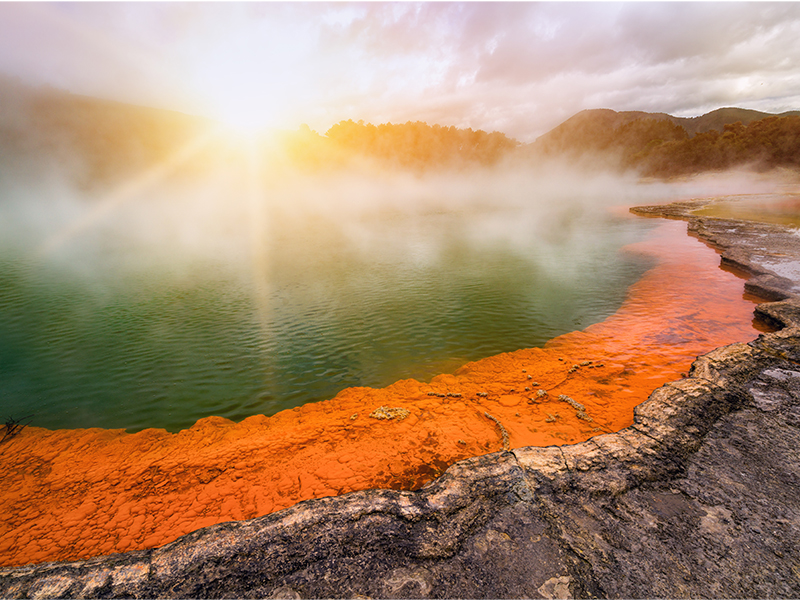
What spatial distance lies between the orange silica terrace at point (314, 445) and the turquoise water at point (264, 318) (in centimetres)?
85

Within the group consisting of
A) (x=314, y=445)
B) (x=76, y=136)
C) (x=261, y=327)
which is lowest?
(x=261, y=327)

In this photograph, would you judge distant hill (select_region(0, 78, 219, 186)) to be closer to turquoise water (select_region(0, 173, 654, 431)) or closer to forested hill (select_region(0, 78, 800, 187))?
forested hill (select_region(0, 78, 800, 187))

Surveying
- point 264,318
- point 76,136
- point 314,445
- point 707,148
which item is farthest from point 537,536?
point 76,136

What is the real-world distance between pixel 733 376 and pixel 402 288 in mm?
12419

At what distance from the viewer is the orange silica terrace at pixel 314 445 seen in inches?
205

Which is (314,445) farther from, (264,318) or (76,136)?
(76,136)

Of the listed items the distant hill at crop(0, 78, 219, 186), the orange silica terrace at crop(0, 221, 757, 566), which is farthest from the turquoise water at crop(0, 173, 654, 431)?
the distant hill at crop(0, 78, 219, 186)

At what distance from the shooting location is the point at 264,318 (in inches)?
537

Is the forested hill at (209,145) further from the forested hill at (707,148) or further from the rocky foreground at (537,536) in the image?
the rocky foreground at (537,536)

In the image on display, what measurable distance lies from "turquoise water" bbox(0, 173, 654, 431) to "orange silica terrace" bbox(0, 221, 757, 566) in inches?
33.3

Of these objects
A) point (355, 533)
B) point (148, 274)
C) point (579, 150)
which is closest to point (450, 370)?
point (355, 533)

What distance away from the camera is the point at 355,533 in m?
4.02

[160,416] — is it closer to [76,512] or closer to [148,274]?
[76,512]

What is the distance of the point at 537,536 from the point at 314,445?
447 cm
